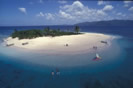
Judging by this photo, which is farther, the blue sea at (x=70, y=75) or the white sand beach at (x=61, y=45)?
the white sand beach at (x=61, y=45)

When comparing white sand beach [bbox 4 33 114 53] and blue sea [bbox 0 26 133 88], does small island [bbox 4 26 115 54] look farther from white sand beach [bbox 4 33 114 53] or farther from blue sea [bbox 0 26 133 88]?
blue sea [bbox 0 26 133 88]

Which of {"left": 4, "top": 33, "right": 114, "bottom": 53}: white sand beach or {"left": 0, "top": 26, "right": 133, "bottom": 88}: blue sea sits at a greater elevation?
{"left": 4, "top": 33, "right": 114, "bottom": 53}: white sand beach

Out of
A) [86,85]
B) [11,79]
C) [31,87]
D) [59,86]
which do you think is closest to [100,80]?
[86,85]

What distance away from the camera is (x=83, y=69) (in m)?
13.1

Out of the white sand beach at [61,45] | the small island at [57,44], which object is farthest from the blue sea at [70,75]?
the white sand beach at [61,45]

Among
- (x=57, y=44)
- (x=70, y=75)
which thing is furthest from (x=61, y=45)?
(x=70, y=75)

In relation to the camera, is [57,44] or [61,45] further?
[57,44]

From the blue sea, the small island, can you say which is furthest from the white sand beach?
the blue sea

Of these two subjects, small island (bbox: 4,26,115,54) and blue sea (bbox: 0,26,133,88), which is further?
small island (bbox: 4,26,115,54)

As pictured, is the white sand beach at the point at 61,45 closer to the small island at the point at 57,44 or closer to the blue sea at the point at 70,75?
the small island at the point at 57,44

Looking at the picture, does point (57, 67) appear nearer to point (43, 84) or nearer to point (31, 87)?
point (43, 84)

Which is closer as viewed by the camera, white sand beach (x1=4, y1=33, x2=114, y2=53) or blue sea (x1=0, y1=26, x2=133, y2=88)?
blue sea (x1=0, y1=26, x2=133, y2=88)

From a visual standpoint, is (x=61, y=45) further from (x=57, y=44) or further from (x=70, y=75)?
(x=70, y=75)

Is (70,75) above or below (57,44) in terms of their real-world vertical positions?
below
